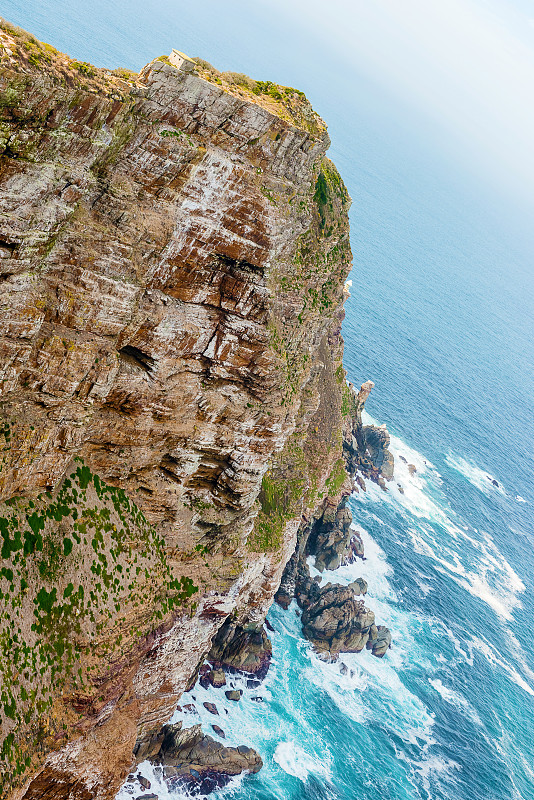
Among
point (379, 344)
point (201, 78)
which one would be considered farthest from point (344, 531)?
point (379, 344)

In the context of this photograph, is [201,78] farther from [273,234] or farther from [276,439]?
[276,439]

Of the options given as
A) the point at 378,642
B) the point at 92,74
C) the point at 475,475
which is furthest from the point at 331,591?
the point at 475,475

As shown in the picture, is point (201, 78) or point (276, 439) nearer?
point (201, 78)

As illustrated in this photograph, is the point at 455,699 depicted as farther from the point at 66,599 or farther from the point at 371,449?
the point at 66,599

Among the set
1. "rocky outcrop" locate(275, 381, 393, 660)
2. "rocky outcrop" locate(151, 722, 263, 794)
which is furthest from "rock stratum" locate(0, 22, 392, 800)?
"rocky outcrop" locate(275, 381, 393, 660)

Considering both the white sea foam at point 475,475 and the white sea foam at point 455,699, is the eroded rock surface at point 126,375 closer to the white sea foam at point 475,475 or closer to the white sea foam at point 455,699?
the white sea foam at point 455,699

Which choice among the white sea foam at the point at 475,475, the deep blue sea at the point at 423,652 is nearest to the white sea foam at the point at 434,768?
the deep blue sea at the point at 423,652

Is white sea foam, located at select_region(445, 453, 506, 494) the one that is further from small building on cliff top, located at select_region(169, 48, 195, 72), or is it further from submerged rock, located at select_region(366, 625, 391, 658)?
small building on cliff top, located at select_region(169, 48, 195, 72)
